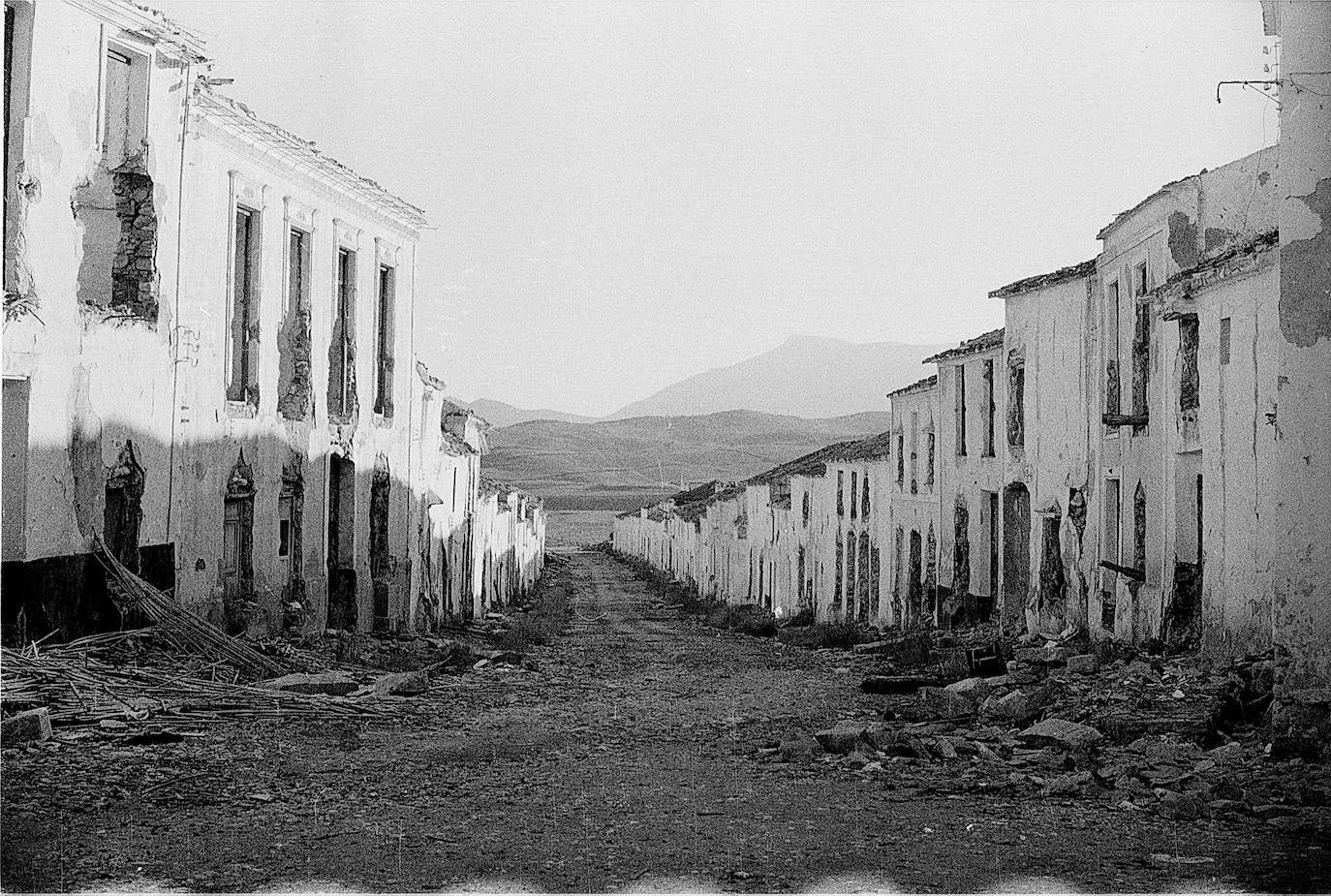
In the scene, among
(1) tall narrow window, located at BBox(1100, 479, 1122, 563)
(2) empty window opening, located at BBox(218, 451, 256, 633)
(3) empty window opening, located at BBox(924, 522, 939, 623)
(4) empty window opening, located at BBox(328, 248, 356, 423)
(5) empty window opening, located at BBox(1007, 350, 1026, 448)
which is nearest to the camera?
(2) empty window opening, located at BBox(218, 451, 256, 633)

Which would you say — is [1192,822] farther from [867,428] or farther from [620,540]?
[867,428]

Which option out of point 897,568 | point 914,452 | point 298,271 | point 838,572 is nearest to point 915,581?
point 897,568

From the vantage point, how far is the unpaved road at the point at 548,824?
6.75m

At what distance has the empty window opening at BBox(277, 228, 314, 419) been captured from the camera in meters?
19.1

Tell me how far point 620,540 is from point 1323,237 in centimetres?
8873

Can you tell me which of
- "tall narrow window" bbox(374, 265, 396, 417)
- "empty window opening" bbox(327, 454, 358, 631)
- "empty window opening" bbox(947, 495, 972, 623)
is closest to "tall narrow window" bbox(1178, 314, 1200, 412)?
"empty window opening" bbox(947, 495, 972, 623)

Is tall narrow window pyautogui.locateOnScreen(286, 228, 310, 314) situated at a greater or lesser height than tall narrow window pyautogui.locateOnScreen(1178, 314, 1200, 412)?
greater

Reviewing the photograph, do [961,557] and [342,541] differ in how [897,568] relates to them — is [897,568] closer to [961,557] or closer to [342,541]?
[961,557]

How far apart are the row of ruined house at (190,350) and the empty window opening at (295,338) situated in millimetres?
35

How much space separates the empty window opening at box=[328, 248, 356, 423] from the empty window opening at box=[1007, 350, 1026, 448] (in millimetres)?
11187

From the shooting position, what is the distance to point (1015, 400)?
75.2ft

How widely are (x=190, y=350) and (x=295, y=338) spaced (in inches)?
135

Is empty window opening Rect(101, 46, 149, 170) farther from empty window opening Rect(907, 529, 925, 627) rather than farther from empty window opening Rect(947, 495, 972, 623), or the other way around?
empty window opening Rect(907, 529, 925, 627)

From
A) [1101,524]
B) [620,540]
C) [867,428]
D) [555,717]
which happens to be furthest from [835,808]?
[867,428]
